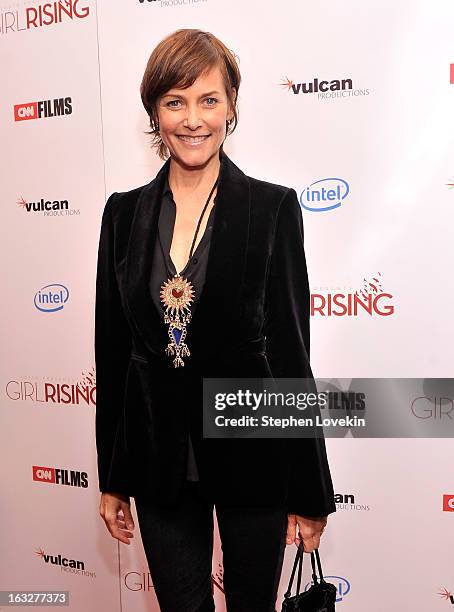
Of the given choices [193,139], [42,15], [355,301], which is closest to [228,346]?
[193,139]

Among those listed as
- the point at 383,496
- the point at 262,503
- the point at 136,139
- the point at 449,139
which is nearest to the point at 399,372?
the point at 383,496

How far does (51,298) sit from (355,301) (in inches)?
42.8

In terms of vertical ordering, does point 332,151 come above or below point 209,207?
above

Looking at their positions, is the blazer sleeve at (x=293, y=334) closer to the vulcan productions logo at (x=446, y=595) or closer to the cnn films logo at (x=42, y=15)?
the vulcan productions logo at (x=446, y=595)

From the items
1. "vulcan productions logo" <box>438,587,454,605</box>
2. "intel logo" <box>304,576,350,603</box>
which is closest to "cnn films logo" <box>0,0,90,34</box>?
"intel logo" <box>304,576,350,603</box>

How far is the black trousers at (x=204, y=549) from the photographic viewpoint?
1.17 metres

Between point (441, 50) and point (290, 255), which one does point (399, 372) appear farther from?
point (441, 50)

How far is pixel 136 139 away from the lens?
76.4 inches

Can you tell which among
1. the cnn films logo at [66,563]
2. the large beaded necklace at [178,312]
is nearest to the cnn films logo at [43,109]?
the large beaded necklace at [178,312]

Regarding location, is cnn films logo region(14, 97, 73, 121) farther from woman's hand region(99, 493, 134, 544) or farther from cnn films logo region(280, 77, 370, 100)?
woman's hand region(99, 493, 134, 544)

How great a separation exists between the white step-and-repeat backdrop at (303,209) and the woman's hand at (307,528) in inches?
27.3

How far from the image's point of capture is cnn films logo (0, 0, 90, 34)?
1940mm

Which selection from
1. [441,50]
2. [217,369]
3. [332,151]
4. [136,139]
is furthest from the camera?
[136,139]

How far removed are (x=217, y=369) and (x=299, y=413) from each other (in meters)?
0.19
